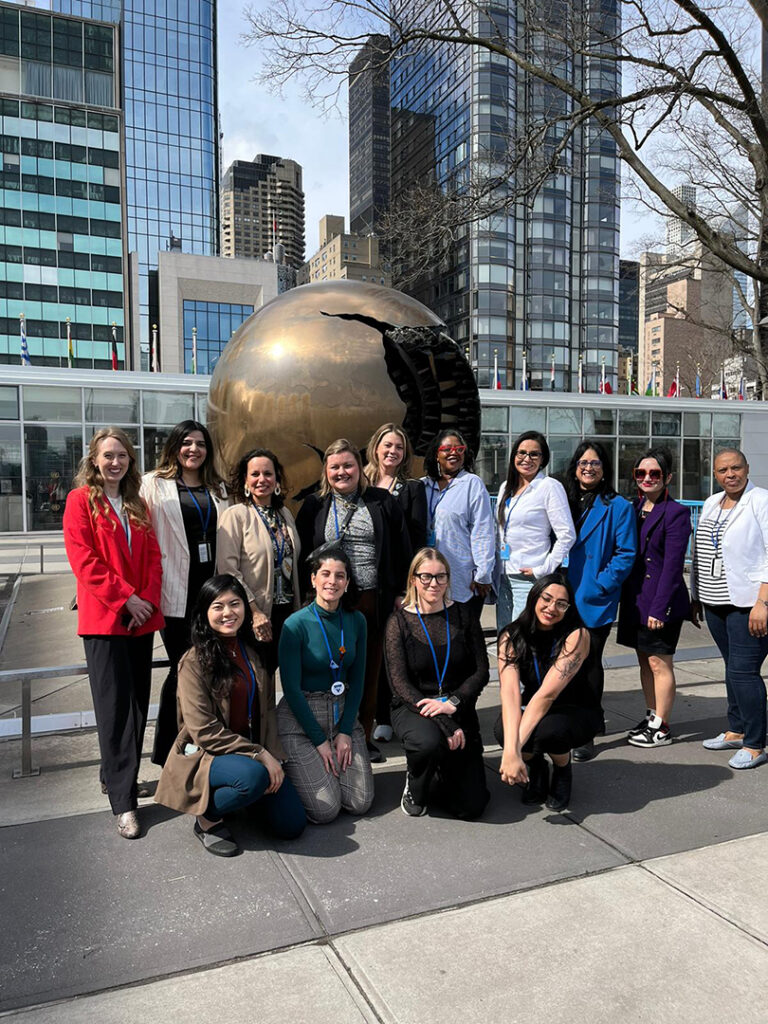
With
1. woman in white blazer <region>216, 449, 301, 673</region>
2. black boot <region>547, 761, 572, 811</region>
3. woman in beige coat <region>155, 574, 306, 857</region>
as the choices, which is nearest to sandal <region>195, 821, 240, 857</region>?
woman in beige coat <region>155, 574, 306, 857</region>

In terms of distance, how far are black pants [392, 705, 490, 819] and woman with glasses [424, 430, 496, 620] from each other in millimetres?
945

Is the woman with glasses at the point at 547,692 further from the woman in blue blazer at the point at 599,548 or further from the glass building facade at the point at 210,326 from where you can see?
the glass building facade at the point at 210,326

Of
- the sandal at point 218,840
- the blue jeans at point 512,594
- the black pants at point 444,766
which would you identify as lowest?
the sandal at point 218,840

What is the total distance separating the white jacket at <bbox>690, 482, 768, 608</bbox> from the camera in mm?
4258

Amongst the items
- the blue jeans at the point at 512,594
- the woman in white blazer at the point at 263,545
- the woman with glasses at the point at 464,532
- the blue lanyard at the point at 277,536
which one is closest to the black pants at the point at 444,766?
the woman in white blazer at the point at 263,545

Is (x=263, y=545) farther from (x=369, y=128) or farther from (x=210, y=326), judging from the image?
(x=210, y=326)

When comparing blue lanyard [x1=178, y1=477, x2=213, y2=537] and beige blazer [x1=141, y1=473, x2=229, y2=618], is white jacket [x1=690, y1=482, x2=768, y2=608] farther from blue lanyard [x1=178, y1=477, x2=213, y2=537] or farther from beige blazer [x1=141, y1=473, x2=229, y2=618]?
beige blazer [x1=141, y1=473, x2=229, y2=618]

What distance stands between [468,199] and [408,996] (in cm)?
1011

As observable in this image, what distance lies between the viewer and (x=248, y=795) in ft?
10.5

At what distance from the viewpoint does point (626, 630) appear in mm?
4738

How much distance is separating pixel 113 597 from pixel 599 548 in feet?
8.91

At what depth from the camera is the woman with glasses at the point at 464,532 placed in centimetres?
438

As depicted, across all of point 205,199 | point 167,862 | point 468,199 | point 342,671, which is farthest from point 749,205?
point 205,199

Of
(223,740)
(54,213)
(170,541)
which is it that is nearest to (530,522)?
(170,541)
